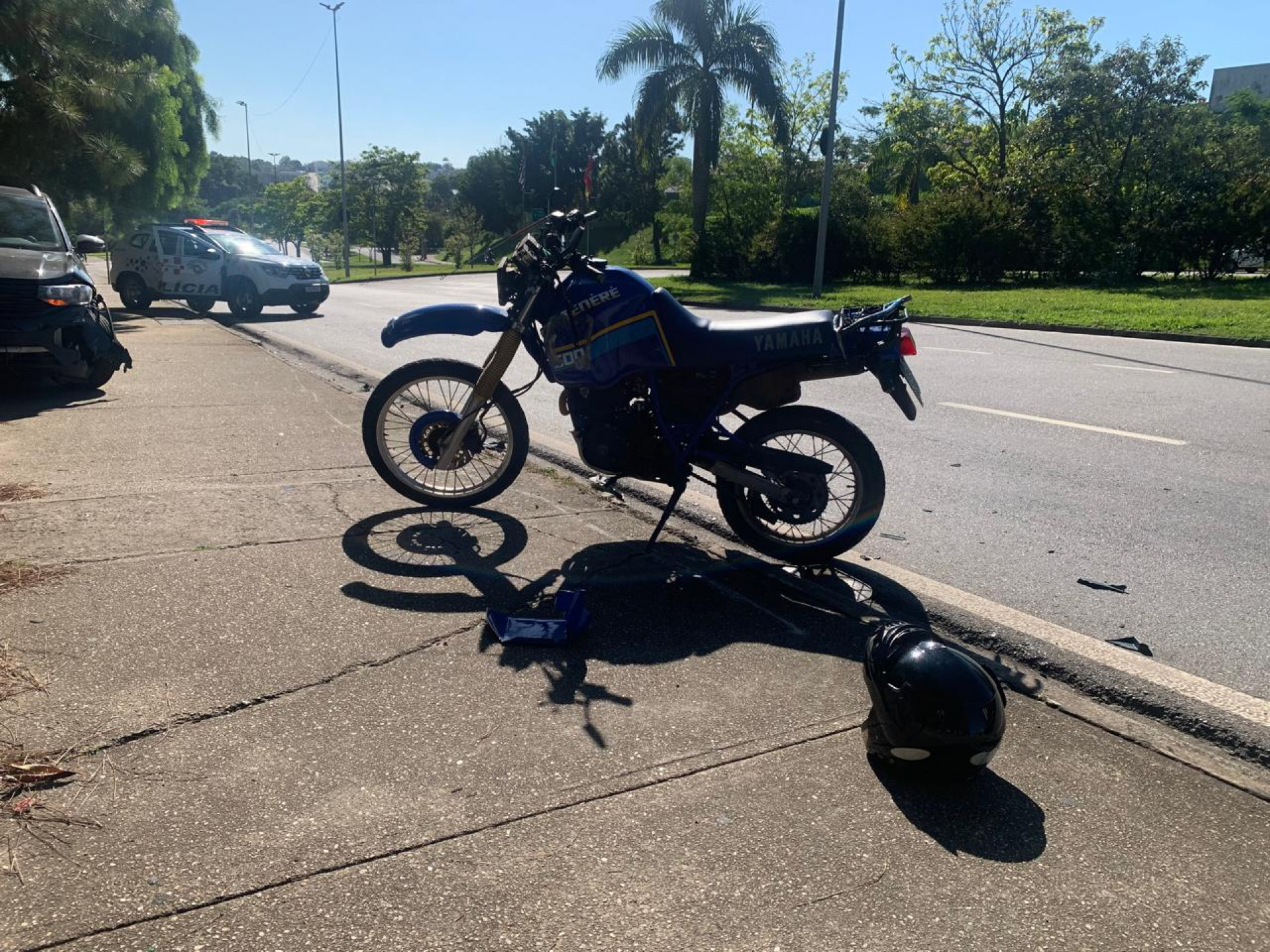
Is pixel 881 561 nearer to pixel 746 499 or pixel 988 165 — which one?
pixel 746 499

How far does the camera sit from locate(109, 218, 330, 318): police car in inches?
779

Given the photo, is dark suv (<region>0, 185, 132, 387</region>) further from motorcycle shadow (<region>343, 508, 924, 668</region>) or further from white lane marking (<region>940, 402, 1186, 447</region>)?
white lane marking (<region>940, 402, 1186, 447</region>)

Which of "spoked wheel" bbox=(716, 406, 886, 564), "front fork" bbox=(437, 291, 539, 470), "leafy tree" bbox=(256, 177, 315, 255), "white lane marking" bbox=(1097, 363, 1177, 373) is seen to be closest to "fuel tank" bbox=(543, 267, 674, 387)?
"front fork" bbox=(437, 291, 539, 470)

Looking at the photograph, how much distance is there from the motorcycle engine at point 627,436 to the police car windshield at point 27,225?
747cm

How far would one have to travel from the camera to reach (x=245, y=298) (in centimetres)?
1980

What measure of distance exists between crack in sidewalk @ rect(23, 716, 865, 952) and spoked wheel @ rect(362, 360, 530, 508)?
277 centimetres

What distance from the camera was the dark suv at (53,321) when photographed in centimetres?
856

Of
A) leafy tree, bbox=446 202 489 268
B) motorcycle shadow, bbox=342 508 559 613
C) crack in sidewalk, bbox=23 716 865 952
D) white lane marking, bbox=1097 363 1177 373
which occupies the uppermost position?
leafy tree, bbox=446 202 489 268

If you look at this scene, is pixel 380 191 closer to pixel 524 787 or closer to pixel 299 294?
pixel 299 294

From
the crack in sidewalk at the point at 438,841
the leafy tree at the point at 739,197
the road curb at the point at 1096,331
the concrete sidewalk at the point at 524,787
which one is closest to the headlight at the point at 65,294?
→ the concrete sidewalk at the point at 524,787

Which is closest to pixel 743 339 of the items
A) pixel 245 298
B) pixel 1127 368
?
pixel 1127 368

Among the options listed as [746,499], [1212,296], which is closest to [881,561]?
[746,499]

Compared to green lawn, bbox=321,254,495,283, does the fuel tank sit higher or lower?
higher

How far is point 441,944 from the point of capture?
86.6 inches
